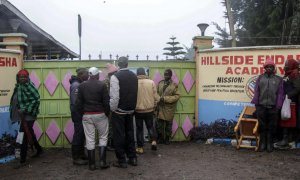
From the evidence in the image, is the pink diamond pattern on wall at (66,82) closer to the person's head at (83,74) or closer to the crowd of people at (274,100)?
the person's head at (83,74)

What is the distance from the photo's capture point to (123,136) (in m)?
7.23

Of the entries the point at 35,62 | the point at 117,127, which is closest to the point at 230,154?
the point at 117,127

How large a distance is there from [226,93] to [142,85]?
252 centimetres

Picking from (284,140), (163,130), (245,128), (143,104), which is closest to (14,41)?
(143,104)

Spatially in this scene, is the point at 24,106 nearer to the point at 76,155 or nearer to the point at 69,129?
the point at 76,155

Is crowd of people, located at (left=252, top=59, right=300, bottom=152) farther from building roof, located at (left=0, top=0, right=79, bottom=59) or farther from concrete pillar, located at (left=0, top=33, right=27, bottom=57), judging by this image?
building roof, located at (left=0, top=0, right=79, bottom=59)

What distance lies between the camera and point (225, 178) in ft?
21.7

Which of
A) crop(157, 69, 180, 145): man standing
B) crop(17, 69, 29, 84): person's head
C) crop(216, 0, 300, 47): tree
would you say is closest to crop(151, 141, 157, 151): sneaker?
crop(157, 69, 180, 145): man standing

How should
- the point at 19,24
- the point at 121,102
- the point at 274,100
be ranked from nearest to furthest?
1. the point at 121,102
2. the point at 274,100
3. the point at 19,24

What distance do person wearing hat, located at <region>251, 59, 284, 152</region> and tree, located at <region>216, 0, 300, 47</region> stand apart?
39.4 ft

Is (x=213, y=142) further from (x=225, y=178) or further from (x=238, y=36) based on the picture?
(x=238, y=36)

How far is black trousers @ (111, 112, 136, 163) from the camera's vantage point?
23.6 feet

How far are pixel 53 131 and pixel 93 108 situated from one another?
3.14 meters

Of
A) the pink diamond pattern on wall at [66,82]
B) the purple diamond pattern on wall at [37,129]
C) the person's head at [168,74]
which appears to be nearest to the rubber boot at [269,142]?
the person's head at [168,74]
